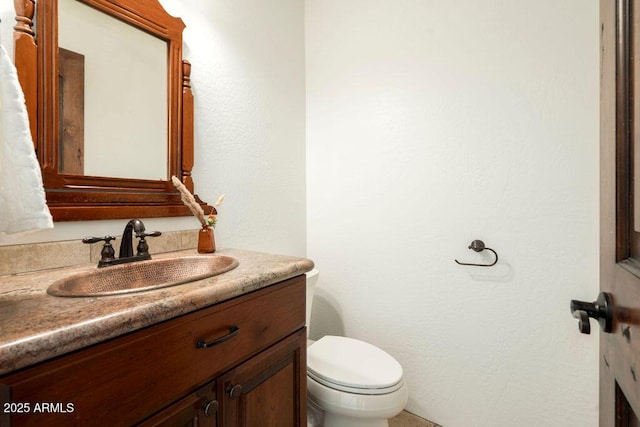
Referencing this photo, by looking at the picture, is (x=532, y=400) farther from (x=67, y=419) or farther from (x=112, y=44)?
(x=112, y=44)

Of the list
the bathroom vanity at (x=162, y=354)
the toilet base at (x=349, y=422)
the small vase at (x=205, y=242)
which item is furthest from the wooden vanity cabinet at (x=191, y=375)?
Answer: the small vase at (x=205, y=242)

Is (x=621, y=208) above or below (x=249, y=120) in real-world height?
below

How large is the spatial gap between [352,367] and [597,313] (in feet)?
3.06

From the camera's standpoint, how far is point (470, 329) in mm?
1391

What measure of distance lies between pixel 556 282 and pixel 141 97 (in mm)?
1830

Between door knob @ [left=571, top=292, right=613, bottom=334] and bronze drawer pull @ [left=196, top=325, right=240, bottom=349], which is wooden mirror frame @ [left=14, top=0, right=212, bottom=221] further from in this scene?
door knob @ [left=571, top=292, right=613, bottom=334]

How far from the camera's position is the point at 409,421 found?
4.94 feet

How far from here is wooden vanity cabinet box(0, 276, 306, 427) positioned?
18.1 inches

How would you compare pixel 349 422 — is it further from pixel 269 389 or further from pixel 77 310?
pixel 77 310

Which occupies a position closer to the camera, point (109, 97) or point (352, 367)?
point (109, 97)

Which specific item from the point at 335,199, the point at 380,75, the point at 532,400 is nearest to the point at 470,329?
the point at 532,400

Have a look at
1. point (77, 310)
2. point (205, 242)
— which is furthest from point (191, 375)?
point (205, 242)

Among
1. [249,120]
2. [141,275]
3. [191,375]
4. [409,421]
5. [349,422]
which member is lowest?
[409,421]

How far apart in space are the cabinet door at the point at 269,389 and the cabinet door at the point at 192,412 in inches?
1.0
